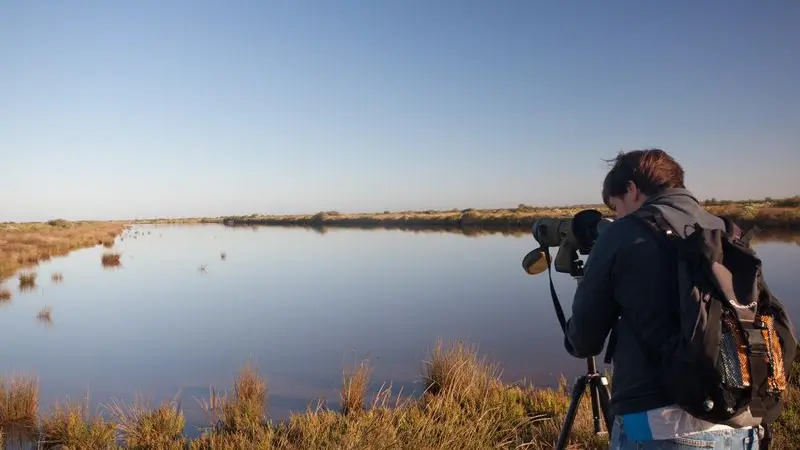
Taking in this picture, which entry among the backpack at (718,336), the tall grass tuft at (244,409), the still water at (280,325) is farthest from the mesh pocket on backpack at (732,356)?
the still water at (280,325)

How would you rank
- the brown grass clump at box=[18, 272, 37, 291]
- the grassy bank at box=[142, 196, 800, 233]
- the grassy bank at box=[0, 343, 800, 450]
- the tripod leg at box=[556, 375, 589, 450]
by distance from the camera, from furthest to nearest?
the grassy bank at box=[142, 196, 800, 233]
the brown grass clump at box=[18, 272, 37, 291]
the grassy bank at box=[0, 343, 800, 450]
the tripod leg at box=[556, 375, 589, 450]

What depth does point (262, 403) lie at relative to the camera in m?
4.93

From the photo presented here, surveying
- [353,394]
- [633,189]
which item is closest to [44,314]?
[353,394]

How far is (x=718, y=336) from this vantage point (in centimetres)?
128

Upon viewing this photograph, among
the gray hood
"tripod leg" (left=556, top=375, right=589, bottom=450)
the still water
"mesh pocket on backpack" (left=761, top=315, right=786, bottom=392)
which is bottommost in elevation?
the still water

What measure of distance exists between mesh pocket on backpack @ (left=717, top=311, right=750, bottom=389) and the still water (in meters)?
4.47

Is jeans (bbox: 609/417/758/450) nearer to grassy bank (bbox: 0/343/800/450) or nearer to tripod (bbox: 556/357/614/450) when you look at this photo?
tripod (bbox: 556/357/614/450)

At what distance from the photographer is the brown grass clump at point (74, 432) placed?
12.8ft

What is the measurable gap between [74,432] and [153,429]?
1.95ft

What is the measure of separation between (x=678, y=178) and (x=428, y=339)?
6.55 meters

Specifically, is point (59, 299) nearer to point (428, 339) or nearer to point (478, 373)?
point (428, 339)

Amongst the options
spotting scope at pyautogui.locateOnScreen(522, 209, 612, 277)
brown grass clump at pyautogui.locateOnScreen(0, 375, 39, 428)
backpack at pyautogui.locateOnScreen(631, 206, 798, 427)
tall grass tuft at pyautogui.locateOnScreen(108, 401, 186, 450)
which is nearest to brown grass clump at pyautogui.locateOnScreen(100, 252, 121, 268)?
brown grass clump at pyautogui.locateOnScreen(0, 375, 39, 428)

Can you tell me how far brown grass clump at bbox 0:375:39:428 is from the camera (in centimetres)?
465

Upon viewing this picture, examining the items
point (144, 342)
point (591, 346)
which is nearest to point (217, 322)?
point (144, 342)
